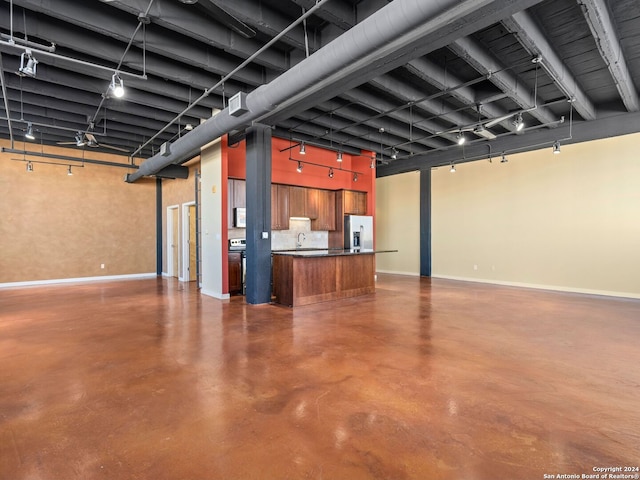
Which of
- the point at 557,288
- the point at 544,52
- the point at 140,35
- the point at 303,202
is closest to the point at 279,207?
the point at 303,202

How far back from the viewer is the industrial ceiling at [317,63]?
3188mm

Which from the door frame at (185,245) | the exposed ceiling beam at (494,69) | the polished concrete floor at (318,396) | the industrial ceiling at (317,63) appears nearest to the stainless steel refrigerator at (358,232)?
the industrial ceiling at (317,63)

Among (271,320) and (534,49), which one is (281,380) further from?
(534,49)

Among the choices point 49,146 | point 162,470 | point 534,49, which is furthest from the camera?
point 49,146

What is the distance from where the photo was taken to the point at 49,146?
845 cm

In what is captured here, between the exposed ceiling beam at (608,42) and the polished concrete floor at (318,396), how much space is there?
A: 363 cm

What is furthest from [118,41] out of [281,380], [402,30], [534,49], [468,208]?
[468,208]

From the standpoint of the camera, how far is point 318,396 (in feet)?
8.71

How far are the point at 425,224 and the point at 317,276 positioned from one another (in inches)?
200

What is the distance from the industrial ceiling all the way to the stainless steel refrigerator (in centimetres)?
248

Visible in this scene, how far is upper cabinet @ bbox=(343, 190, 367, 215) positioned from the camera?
9102 mm

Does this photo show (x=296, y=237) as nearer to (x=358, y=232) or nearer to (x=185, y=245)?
(x=358, y=232)

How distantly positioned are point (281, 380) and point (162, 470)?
1.25m

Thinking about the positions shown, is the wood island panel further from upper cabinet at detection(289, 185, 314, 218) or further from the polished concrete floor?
upper cabinet at detection(289, 185, 314, 218)
